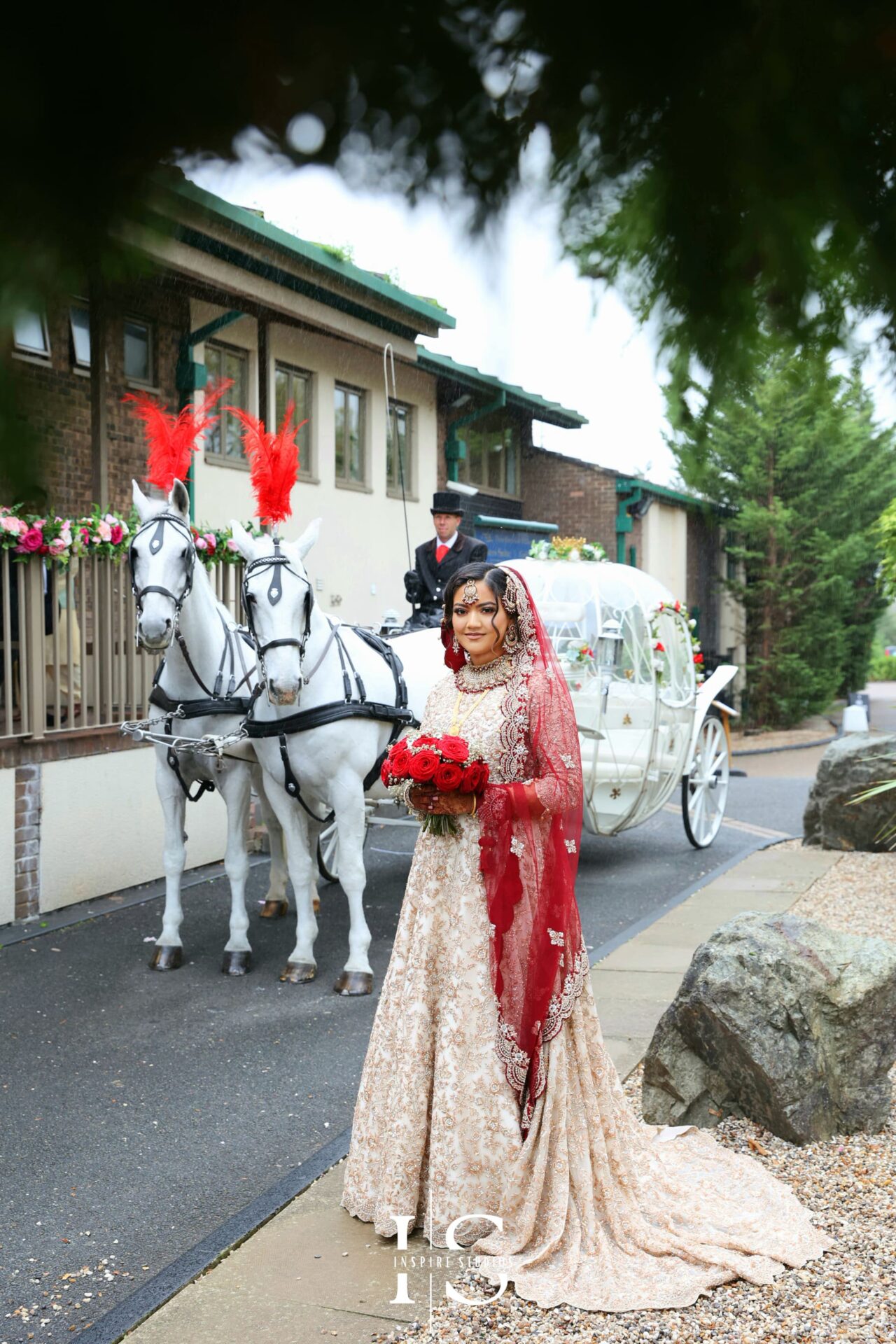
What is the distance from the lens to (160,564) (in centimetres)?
555

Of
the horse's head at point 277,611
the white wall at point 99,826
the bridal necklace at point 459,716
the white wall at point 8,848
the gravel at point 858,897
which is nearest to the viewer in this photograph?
the bridal necklace at point 459,716

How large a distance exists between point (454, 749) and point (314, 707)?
8.73 feet

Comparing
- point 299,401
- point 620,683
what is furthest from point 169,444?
point 620,683

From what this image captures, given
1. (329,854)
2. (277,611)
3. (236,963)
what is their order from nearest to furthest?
(277,611) → (236,963) → (329,854)

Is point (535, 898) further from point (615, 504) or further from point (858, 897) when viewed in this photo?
point (858, 897)

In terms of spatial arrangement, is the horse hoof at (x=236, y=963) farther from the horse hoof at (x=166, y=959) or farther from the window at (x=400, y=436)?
the window at (x=400, y=436)

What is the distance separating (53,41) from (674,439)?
24.6 inches

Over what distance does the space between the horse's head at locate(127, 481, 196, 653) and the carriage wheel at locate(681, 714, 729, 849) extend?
4.86m

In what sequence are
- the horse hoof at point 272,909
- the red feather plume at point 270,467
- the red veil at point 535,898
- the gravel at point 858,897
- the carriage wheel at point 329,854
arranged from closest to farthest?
the red veil at point 535,898
the red feather plume at point 270,467
the gravel at point 858,897
the horse hoof at point 272,909
the carriage wheel at point 329,854

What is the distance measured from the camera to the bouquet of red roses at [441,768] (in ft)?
10.4

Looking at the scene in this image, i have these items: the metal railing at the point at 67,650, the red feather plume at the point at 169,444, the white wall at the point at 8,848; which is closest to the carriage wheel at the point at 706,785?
the metal railing at the point at 67,650

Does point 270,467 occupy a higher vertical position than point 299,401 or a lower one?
higher

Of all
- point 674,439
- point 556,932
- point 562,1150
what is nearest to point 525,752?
point 556,932

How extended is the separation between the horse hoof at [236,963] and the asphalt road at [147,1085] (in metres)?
0.07
